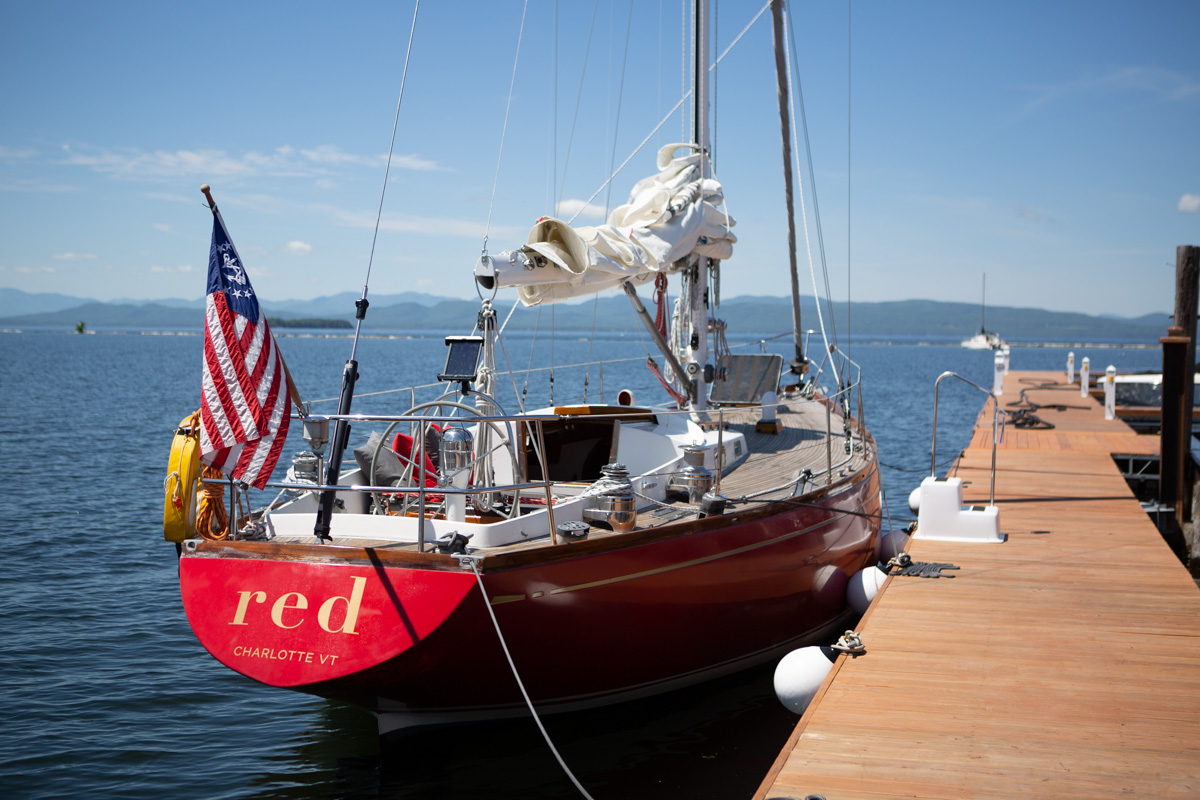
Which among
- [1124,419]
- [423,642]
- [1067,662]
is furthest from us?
[1124,419]

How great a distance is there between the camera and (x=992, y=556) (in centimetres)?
868

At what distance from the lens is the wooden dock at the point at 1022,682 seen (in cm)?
450

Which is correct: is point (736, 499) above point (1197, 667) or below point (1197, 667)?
above

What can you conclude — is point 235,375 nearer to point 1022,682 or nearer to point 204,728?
point 204,728

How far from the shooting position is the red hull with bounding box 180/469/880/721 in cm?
557

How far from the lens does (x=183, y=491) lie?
634cm

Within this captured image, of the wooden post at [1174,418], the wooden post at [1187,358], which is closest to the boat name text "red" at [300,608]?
the wooden post at [1174,418]

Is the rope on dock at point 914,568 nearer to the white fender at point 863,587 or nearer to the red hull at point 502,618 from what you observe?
the white fender at point 863,587

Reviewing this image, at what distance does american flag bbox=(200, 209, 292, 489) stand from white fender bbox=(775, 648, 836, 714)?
368cm

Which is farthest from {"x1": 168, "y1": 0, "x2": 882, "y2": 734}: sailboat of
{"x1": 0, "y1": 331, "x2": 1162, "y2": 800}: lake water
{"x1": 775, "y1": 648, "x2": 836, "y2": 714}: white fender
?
{"x1": 775, "y1": 648, "x2": 836, "y2": 714}: white fender

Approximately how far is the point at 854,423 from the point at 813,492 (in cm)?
472

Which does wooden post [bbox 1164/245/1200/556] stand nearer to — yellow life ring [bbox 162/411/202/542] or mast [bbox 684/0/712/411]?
mast [bbox 684/0/712/411]

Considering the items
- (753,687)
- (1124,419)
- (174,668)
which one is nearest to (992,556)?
(753,687)

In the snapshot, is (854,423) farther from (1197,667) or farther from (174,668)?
(174,668)
